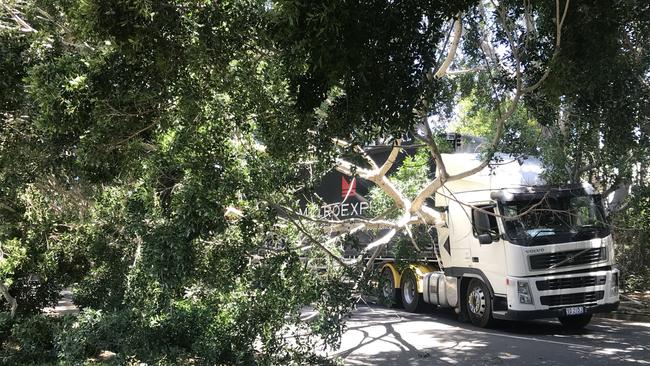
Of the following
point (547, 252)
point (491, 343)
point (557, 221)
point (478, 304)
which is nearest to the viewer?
point (491, 343)

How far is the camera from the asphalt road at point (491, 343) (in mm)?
9812

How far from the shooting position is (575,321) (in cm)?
1334

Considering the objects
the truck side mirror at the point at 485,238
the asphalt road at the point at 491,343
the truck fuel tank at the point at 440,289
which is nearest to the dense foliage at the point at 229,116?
the asphalt road at the point at 491,343

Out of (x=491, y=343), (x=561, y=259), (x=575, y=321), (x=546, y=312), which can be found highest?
(x=561, y=259)

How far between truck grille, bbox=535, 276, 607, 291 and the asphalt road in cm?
108

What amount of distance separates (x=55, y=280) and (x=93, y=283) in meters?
0.93

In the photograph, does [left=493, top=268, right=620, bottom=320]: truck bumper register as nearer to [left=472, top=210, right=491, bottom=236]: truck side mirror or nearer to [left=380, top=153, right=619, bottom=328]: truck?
[left=380, top=153, right=619, bottom=328]: truck

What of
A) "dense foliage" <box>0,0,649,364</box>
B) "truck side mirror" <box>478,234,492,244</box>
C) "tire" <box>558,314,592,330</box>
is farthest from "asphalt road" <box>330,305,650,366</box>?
"dense foliage" <box>0,0,649,364</box>

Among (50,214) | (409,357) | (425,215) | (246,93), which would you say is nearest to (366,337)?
(409,357)

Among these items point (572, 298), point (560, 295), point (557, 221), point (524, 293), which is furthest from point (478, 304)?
point (557, 221)

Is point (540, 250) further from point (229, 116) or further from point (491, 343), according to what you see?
point (229, 116)

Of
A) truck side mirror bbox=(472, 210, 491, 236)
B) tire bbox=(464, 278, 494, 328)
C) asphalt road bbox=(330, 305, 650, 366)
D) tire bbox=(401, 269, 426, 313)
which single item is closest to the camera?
asphalt road bbox=(330, 305, 650, 366)

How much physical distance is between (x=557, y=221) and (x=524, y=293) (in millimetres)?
1640

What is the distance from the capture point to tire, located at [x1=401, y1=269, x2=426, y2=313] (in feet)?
52.5
